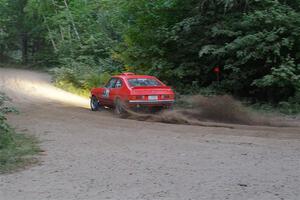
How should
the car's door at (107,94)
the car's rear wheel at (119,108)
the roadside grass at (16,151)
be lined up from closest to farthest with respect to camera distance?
1. the roadside grass at (16,151)
2. the car's rear wheel at (119,108)
3. the car's door at (107,94)

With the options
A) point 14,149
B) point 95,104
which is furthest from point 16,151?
point 95,104

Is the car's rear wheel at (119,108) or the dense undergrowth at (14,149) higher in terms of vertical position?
the car's rear wheel at (119,108)

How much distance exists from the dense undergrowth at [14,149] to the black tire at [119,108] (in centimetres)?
477

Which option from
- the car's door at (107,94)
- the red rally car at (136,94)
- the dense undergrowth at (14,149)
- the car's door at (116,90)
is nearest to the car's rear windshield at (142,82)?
the red rally car at (136,94)

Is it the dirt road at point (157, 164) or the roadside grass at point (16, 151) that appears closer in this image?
the dirt road at point (157, 164)

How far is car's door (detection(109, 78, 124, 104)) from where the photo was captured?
54.3 ft

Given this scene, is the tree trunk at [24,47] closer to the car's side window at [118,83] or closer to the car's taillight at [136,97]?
the car's side window at [118,83]

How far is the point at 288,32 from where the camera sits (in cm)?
1684

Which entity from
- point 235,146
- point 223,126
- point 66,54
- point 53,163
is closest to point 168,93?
point 223,126

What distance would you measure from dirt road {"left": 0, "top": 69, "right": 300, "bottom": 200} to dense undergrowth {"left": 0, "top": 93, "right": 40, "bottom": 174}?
299 mm

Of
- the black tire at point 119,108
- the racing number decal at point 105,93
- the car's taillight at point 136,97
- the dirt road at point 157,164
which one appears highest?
the racing number decal at point 105,93

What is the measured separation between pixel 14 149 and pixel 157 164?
11.0 ft

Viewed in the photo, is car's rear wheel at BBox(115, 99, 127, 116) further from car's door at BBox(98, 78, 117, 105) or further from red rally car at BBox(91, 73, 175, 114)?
car's door at BBox(98, 78, 117, 105)

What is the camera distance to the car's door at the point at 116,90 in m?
16.5
